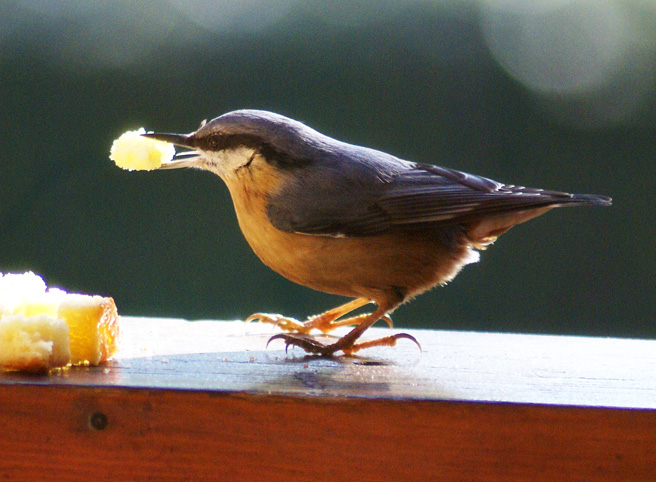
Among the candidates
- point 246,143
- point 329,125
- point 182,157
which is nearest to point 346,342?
point 246,143

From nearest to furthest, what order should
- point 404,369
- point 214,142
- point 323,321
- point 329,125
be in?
point 404,369, point 214,142, point 323,321, point 329,125

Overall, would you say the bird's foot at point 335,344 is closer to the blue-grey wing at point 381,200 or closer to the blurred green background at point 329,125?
the blue-grey wing at point 381,200

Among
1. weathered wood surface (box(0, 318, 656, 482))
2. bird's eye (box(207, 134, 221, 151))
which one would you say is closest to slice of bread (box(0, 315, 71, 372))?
weathered wood surface (box(0, 318, 656, 482))

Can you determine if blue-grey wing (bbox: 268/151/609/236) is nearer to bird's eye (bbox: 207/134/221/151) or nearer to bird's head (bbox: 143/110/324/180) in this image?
bird's head (bbox: 143/110/324/180)

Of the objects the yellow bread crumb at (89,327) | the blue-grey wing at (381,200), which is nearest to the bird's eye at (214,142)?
the blue-grey wing at (381,200)

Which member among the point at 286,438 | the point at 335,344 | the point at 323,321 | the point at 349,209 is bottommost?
the point at 286,438

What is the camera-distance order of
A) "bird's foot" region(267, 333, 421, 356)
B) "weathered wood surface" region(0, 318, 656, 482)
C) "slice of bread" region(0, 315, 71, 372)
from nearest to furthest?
"weathered wood surface" region(0, 318, 656, 482), "slice of bread" region(0, 315, 71, 372), "bird's foot" region(267, 333, 421, 356)

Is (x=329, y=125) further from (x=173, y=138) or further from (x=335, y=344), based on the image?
(x=335, y=344)
